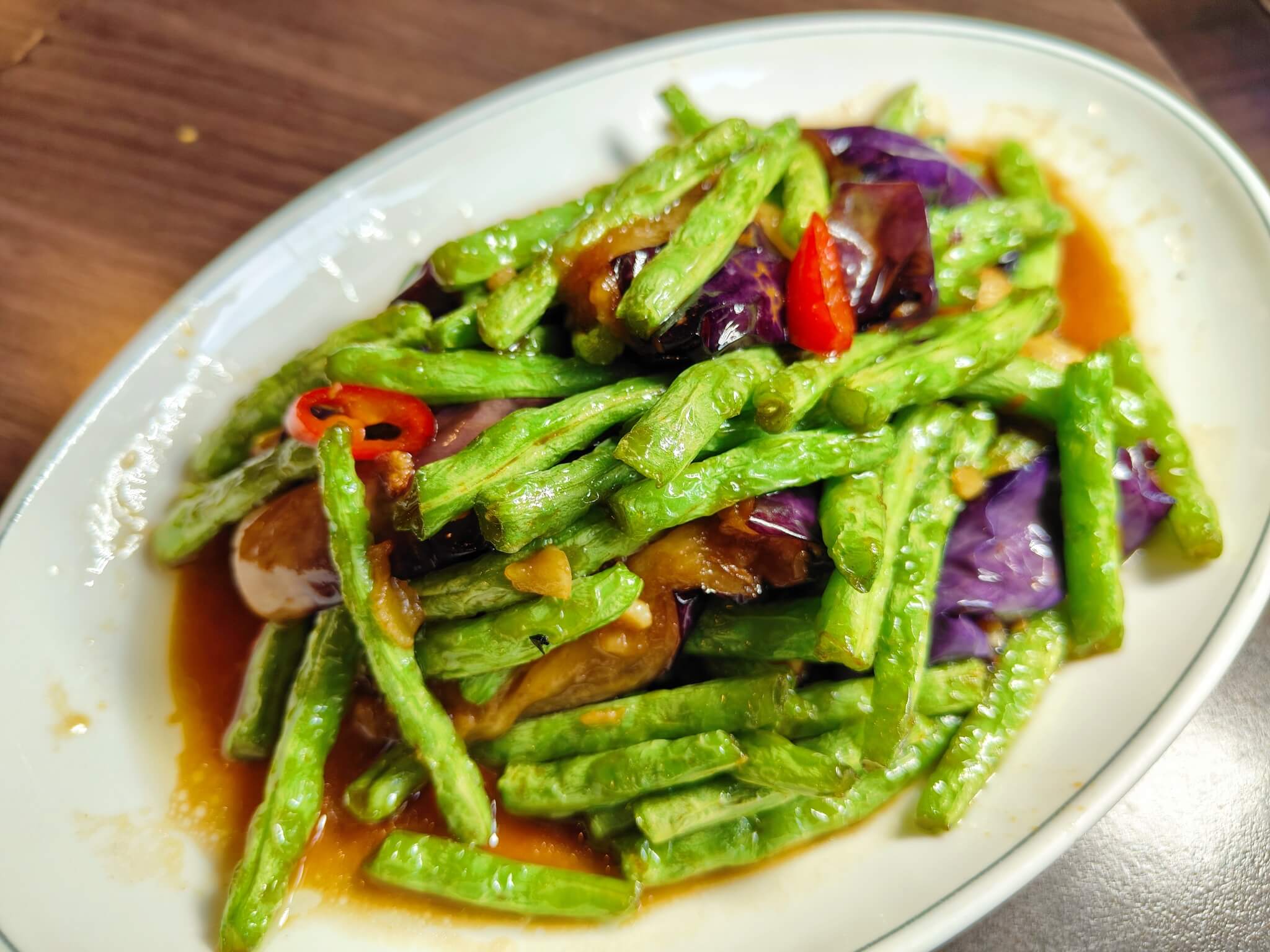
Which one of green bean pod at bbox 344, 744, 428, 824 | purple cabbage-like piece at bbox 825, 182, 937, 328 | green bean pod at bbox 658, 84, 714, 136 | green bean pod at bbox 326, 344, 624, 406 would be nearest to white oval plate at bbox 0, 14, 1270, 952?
green bean pod at bbox 658, 84, 714, 136

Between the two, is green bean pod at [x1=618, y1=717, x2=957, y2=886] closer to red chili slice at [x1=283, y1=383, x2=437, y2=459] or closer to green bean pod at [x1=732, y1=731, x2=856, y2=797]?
green bean pod at [x1=732, y1=731, x2=856, y2=797]

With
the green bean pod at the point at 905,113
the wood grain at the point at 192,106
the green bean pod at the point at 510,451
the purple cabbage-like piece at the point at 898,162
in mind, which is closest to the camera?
the green bean pod at the point at 510,451

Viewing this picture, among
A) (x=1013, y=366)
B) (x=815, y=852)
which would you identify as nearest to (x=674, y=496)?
(x=815, y=852)

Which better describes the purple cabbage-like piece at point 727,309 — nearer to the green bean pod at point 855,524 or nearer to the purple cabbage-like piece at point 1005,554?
the green bean pod at point 855,524

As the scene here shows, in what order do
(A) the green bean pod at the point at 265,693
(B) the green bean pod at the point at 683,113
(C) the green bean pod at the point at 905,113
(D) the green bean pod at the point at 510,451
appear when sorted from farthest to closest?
1. (C) the green bean pod at the point at 905,113
2. (B) the green bean pod at the point at 683,113
3. (A) the green bean pod at the point at 265,693
4. (D) the green bean pod at the point at 510,451

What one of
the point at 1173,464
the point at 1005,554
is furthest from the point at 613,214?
the point at 1173,464

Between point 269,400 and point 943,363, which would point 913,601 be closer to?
point 943,363

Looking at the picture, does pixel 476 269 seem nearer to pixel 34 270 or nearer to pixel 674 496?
pixel 674 496

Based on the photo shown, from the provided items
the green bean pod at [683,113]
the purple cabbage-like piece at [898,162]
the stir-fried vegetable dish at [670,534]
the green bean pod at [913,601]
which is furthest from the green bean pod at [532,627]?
the green bean pod at [683,113]
